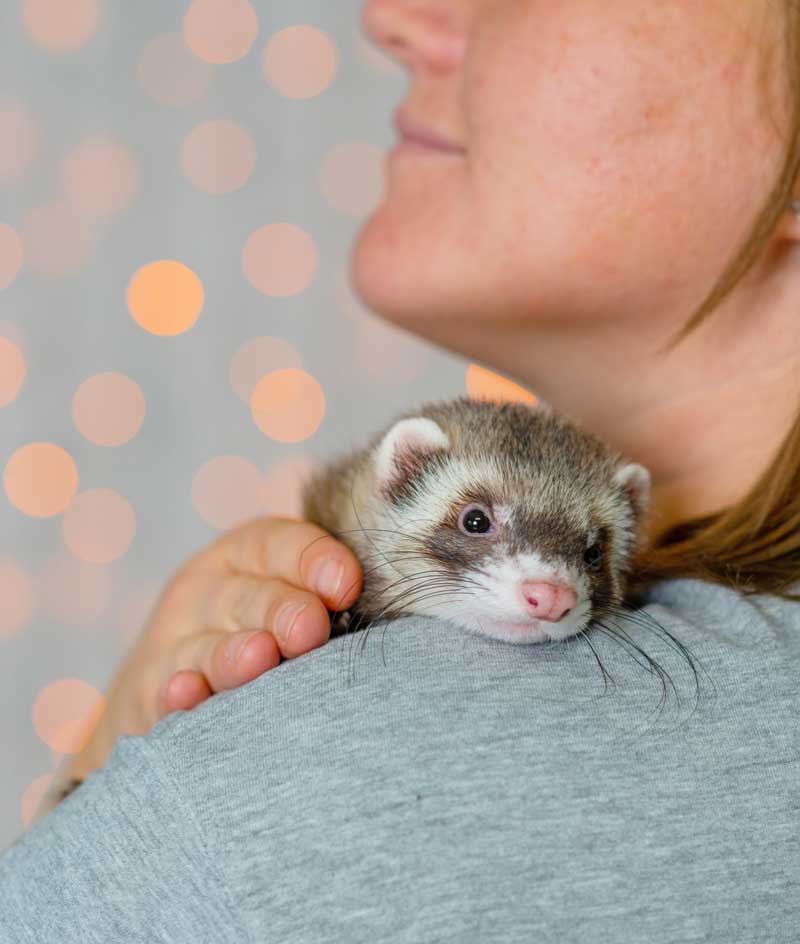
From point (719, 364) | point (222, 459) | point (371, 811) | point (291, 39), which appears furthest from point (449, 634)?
point (291, 39)

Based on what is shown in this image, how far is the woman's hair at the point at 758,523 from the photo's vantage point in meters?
1.01

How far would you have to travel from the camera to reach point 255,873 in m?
Result: 0.70

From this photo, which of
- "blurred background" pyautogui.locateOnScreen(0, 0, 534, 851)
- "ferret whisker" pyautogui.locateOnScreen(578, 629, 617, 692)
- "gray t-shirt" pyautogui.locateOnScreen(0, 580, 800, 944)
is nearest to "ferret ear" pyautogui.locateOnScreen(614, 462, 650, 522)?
"ferret whisker" pyautogui.locateOnScreen(578, 629, 617, 692)

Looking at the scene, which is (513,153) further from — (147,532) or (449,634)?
(147,532)

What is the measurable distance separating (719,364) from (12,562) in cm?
236

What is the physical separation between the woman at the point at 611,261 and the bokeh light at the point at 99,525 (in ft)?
5.83

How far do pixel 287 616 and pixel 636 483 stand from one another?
1.52 feet

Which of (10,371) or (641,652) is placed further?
(10,371)

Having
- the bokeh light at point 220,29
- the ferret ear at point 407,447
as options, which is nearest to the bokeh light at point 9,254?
the bokeh light at point 220,29

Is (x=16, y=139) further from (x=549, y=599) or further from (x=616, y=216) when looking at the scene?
(x=549, y=599)

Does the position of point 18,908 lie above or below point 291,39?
below

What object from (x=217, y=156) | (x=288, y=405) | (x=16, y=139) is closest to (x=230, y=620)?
(x=288, y=405)

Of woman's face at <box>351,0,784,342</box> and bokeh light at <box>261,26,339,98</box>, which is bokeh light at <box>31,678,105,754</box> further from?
woman's face at <box>351,0,784,342</box>

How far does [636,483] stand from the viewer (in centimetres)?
122
